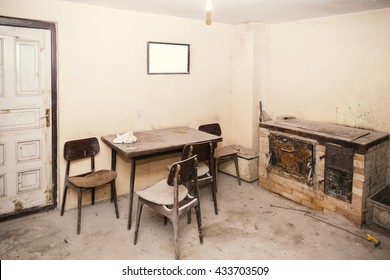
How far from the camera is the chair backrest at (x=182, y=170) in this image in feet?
8.92

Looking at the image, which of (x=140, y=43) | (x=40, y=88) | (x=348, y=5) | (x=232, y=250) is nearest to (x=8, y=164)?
(x=40, y=88)

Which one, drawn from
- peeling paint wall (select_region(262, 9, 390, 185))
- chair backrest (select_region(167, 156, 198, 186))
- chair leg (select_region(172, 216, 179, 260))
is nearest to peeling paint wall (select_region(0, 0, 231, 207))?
peeling paint wall (select_region(262, 9, 390, 185))

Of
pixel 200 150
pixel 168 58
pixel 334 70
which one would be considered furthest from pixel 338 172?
pixel 168 58

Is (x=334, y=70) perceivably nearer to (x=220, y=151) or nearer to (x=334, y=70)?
(x=334, y=70)

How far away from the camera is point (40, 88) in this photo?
140 inches

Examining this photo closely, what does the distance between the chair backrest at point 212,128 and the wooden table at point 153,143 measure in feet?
0.92

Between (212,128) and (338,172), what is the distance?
1.93 m

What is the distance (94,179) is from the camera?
3570 mm

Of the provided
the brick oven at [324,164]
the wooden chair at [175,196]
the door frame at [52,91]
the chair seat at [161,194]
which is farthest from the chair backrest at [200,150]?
the door frame at [52,91]

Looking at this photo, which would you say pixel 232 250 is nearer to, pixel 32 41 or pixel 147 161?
pixel 147 161

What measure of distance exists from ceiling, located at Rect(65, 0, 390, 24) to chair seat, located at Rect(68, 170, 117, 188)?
1.91 m

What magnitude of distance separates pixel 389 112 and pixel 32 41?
4080 mm

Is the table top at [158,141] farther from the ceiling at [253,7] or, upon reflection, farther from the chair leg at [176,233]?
the ceiling at [253,7]

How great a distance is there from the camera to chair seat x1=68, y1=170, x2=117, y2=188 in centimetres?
342
